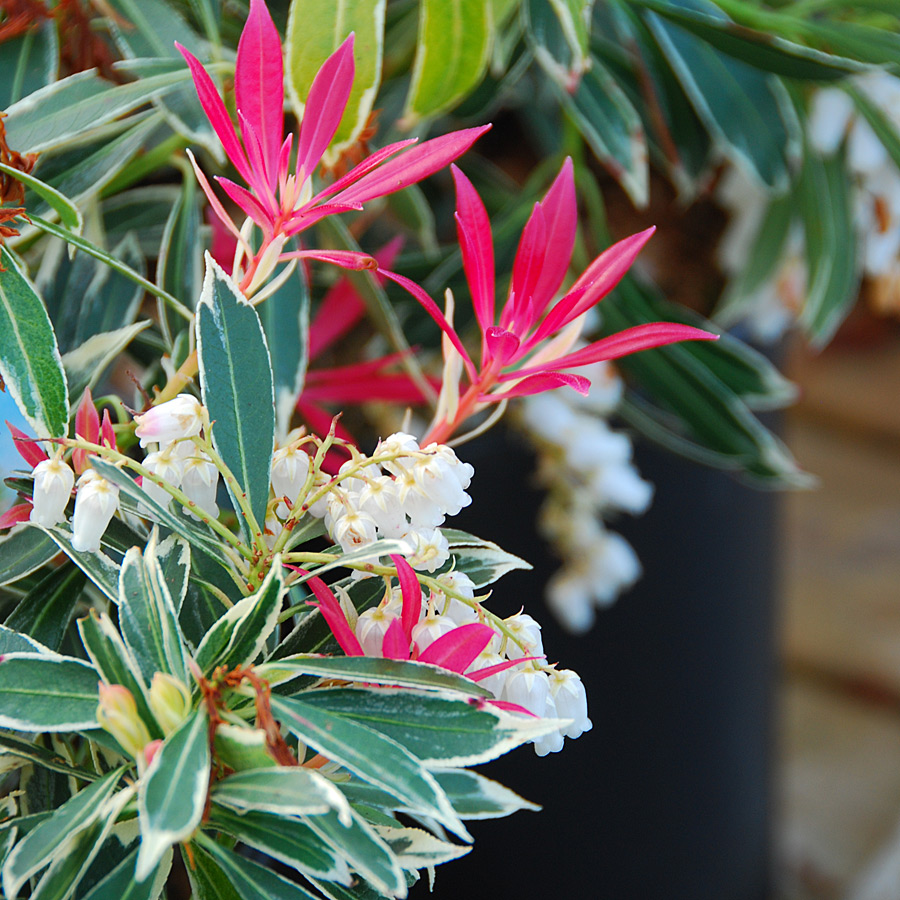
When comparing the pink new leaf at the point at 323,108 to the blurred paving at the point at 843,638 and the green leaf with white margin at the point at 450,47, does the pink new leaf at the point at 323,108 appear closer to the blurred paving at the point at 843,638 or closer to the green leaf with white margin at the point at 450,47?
the green leaf with white margin at the point at 450,47

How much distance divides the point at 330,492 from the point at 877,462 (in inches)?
70.7

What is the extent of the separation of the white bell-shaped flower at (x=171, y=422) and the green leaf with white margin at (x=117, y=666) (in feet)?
0.18

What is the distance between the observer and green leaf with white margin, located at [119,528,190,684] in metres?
0.28

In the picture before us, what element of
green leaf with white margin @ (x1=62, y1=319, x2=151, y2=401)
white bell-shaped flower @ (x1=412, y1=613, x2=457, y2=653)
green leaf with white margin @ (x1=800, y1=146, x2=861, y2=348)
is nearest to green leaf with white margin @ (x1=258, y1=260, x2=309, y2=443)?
green leaf with white margin @ (x1=62, y1=319, x2=151, y2=401)

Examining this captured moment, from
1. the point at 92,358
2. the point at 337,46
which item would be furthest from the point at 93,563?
the point at 337,46

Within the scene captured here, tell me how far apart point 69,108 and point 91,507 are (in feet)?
0.67

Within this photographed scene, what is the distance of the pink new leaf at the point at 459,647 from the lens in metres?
0.29

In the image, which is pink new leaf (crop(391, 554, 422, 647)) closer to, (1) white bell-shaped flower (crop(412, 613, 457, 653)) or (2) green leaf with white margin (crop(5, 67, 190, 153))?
(1) white bell-shaped flower (crop(412, 613, 457, 653))

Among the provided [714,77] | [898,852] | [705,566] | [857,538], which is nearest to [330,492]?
[714,77]

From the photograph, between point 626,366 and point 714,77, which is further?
point 626,366

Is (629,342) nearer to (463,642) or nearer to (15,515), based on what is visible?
(463,642)

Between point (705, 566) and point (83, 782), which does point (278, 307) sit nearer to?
point (83, 782)

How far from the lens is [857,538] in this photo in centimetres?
170

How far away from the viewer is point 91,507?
Answer: 0.28m
